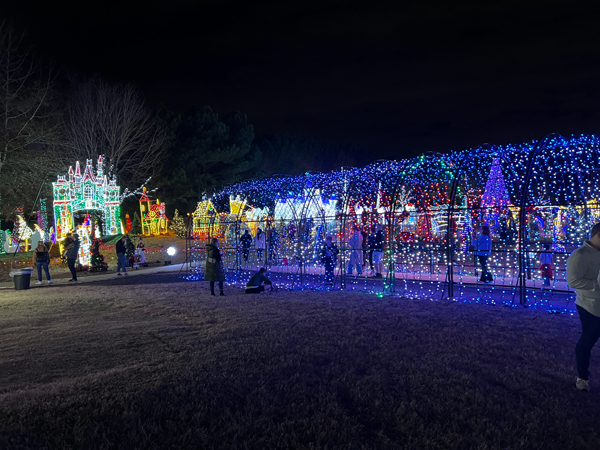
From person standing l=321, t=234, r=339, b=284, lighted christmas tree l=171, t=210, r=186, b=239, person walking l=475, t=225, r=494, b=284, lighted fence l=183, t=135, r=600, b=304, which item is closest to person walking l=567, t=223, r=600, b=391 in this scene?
lighted fence l=183, t=135, r=600, b=304

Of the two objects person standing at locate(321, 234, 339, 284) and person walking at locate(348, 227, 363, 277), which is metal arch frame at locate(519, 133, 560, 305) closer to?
person standing at locate(321, 234, 339, 284)

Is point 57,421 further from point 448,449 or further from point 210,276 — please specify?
point 210,276

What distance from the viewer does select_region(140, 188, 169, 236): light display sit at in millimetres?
31891

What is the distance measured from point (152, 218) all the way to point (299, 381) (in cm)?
2949

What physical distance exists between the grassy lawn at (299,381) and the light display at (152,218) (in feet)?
80.1

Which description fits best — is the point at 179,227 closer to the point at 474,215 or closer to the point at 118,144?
the point at 118,144

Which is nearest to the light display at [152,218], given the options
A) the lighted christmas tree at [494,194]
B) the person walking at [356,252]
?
A: the person walking at [356,252]

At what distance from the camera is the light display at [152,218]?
3189 cm

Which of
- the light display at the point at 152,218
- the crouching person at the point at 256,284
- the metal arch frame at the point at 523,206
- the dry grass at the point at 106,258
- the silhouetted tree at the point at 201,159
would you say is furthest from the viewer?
the silhouetted tree at the point at 201,159

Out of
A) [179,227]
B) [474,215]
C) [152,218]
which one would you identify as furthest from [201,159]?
[474,215]

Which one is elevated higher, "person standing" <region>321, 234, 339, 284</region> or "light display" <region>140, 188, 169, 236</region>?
"light display" <region>140, 188, 169, 236</region>

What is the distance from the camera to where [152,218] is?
31.9 metres

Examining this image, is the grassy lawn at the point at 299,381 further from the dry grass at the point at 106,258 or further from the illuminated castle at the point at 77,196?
the illuminated castle at the point at 77,196

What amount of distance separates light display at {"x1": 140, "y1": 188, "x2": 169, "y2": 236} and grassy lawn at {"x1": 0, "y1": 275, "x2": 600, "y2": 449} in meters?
24.4
